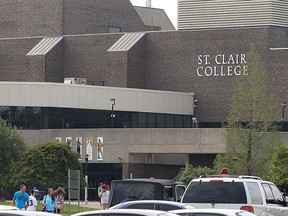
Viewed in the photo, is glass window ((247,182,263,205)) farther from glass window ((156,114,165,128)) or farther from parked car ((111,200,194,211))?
glass window ((156,114,165,128))

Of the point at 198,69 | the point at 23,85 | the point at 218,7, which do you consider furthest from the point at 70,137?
the point at 218,7

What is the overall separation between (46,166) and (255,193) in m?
31.4

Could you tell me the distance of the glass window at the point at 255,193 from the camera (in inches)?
1187

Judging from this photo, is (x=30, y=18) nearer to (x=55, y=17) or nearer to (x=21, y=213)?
(x=55, y=17)

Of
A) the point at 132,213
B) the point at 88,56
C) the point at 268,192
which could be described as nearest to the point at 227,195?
the point at 268,192

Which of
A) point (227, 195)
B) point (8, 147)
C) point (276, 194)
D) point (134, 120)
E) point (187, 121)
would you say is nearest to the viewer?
point (227, 195)

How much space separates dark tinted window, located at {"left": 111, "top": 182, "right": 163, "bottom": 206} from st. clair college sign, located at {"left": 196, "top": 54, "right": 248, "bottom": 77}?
53.0 metres

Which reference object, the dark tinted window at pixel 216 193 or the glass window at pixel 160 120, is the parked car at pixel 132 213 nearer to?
the dark tinted window at pixel 216 193

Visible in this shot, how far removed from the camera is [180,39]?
8819 centimetres

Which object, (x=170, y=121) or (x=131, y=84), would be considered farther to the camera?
(x=131, y=84)

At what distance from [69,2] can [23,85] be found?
20.2 meters

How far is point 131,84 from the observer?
290 ft

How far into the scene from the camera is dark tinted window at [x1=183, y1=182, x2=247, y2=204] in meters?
29.9

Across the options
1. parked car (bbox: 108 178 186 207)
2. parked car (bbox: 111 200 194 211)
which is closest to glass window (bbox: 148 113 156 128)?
parked car (bbox: 108 178 186 207)
